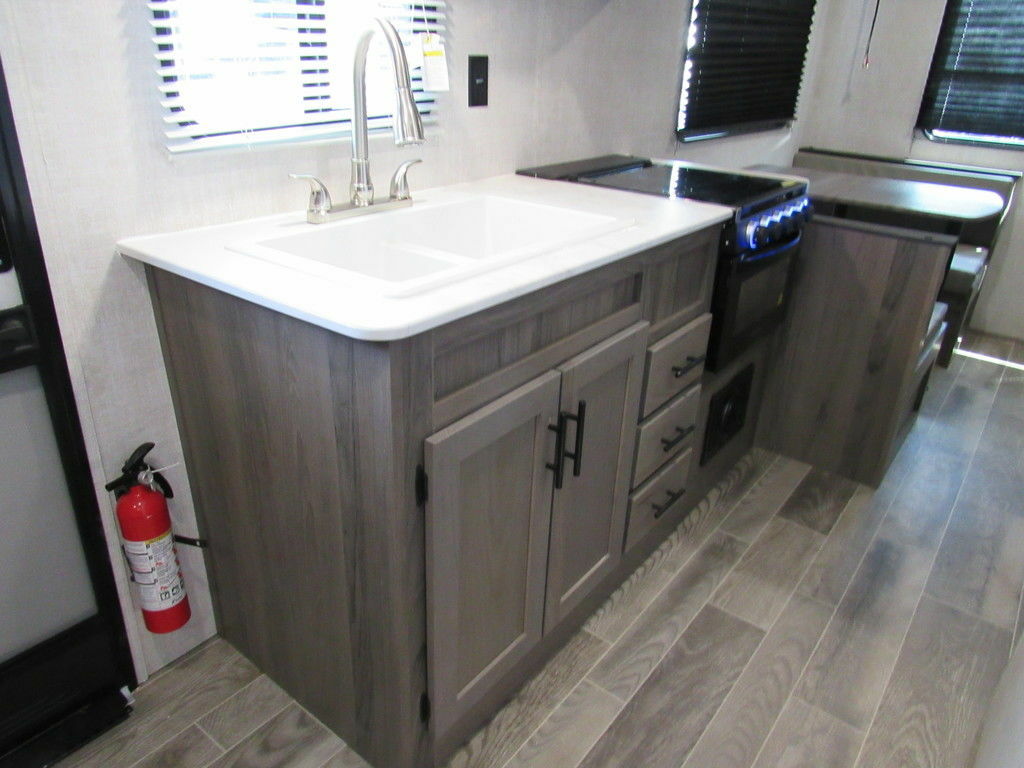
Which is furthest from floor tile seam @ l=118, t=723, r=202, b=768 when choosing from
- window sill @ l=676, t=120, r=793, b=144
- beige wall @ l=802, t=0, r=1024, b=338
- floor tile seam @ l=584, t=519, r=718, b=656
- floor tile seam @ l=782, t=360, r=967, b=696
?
beige wall @ l=802, t=0, r=1024, b=338

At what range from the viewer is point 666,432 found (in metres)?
1.91

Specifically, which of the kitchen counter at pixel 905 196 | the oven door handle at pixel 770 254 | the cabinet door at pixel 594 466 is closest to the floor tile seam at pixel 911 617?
the cabinet door at pixel 594 466

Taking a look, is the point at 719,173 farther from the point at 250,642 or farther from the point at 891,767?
the point at 250,642

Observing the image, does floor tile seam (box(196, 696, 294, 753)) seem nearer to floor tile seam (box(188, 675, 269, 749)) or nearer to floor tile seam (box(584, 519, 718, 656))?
floor tile seam (box(188, 675, 269, 749))

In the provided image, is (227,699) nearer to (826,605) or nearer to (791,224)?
(826,605)

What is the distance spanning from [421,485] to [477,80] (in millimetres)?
1278

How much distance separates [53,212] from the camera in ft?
4.04

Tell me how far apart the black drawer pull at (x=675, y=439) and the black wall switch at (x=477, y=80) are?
3.45 ft

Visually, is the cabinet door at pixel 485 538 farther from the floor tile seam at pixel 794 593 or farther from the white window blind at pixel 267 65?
the white window blind at pixel 267 65

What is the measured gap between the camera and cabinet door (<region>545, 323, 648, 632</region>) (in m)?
1.46

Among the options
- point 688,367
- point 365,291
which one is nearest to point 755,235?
point 688,367

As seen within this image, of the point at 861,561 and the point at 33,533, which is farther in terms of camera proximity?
the point at 861,561

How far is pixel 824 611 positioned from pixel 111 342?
72.0 inches

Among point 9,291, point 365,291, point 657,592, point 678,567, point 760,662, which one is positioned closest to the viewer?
point 365,291
